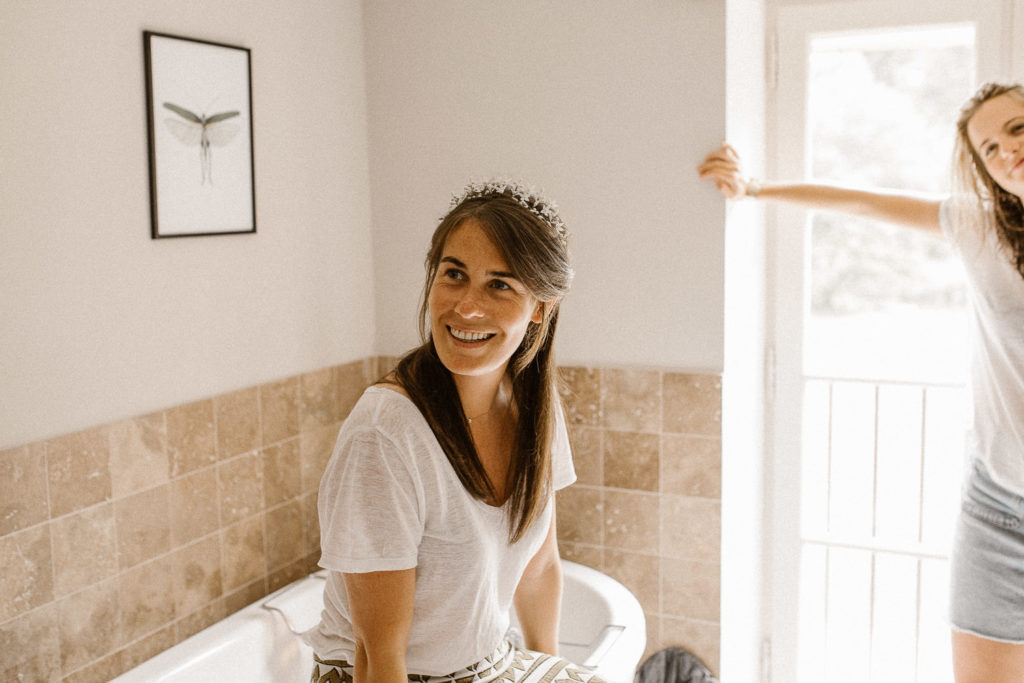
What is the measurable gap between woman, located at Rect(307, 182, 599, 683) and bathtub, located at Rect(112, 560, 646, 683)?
52cm

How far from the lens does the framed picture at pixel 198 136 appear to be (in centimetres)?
200

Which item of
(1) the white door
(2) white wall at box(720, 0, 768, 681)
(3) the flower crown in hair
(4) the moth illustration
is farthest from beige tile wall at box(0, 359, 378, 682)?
(1) the white door

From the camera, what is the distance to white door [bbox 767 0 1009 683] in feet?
8.20

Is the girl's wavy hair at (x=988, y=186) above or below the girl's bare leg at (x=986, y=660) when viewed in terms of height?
above

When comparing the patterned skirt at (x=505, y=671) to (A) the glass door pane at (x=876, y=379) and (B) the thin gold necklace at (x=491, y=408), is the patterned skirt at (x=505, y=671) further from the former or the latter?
(A) the glass door pane at (x=876, y=379)

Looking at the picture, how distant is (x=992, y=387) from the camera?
6.48 ft

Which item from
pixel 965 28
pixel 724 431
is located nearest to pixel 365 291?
pixel 724 431

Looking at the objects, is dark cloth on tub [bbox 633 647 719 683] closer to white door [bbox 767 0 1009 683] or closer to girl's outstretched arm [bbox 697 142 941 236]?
white door [bbox 767 0 1009 683]

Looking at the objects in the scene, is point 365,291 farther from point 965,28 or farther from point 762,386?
point 965,28

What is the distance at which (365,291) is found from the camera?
8.95 ft

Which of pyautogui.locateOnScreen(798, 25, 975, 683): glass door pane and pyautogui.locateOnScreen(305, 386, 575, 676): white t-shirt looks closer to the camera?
pyautogui.locateOnScreen(305, 386, 575, 676): white t-shirt

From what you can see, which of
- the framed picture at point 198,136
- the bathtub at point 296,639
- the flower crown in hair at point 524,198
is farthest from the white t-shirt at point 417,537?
the framed picture at point 198,136

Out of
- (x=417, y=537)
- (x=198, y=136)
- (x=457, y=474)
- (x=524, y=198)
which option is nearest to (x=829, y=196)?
(x=524, y=198)

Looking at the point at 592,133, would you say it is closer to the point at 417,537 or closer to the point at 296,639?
the point at 417,537
